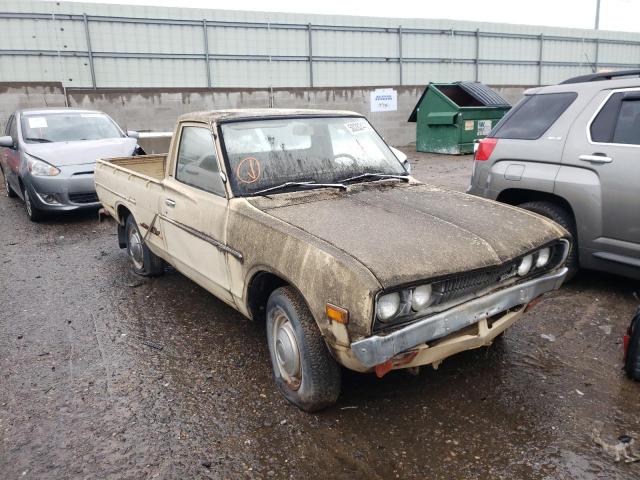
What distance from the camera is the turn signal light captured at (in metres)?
2.39

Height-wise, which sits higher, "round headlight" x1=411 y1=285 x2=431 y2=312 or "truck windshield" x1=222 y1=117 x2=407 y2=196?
"truck windshield" x1=222 y1=117 x2=407 y2=196

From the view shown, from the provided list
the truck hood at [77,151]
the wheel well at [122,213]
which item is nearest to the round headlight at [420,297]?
the wheel well at [122,213]

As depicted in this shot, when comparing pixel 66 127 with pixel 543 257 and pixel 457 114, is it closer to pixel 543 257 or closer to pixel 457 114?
pixel 543 257

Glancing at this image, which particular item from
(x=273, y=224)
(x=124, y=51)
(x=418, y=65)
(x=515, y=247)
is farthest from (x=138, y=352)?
(x=418, y=65)

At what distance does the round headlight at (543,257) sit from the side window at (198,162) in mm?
2034

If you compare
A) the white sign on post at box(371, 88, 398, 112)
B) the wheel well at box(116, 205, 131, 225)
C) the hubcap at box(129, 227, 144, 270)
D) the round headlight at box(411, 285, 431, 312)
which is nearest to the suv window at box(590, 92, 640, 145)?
the round headlight at box(411, 285, 431, 312)

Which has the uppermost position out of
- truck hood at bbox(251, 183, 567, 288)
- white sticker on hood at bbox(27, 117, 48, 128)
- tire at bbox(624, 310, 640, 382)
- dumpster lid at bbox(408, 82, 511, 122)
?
dumpster lid at bbox(408, 82, 511, 122)

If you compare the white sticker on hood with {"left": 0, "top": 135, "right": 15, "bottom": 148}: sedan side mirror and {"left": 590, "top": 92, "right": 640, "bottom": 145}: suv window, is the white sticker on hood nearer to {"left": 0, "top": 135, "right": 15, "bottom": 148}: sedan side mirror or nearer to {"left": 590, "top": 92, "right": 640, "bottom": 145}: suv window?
{"left": 0, "top": 135, "right": 15, "bottom": 148}: sedan side mirror

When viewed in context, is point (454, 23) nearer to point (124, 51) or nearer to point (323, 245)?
point (124, 51)

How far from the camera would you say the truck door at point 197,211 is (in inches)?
137

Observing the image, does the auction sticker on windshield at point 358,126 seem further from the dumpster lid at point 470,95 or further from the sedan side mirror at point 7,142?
the dumpster lid at point 470,95

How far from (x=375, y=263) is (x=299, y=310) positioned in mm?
573

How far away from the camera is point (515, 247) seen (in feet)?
9.37

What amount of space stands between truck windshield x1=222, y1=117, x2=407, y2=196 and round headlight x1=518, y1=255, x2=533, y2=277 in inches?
52.5
